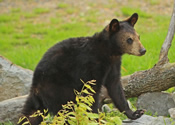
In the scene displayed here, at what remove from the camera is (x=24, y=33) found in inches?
451

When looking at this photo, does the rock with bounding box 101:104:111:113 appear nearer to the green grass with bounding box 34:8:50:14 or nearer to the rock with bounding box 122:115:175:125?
the rock with bounding box 122:115:175:125

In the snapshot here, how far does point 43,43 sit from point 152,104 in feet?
18.7

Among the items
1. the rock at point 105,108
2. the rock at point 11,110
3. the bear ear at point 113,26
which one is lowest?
the rock at point 105,108

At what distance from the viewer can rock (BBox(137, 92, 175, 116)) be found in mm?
5340

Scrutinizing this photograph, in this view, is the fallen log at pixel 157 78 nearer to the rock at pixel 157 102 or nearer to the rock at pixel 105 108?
the rock at pixel 157 102

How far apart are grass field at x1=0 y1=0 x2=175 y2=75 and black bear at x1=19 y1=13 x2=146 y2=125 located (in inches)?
154

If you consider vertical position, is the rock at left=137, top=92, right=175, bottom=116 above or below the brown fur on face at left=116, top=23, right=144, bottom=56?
below

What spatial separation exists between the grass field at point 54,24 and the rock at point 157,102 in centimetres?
401

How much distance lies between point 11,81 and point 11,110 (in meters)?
0.77

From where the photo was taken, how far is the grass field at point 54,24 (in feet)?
34.1

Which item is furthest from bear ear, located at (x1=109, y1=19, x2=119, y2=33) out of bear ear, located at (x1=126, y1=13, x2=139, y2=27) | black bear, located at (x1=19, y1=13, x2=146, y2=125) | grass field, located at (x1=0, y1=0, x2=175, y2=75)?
grass field, located at (x1=0, y1=0, x2=175, y2=75)

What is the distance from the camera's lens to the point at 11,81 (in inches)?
239

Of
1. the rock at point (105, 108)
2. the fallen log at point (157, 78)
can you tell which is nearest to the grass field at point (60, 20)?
the rock at point (105, 108)

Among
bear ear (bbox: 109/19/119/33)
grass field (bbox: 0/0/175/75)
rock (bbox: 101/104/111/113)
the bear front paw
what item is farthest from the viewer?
grass field (bbox: 0/0/175/75)
